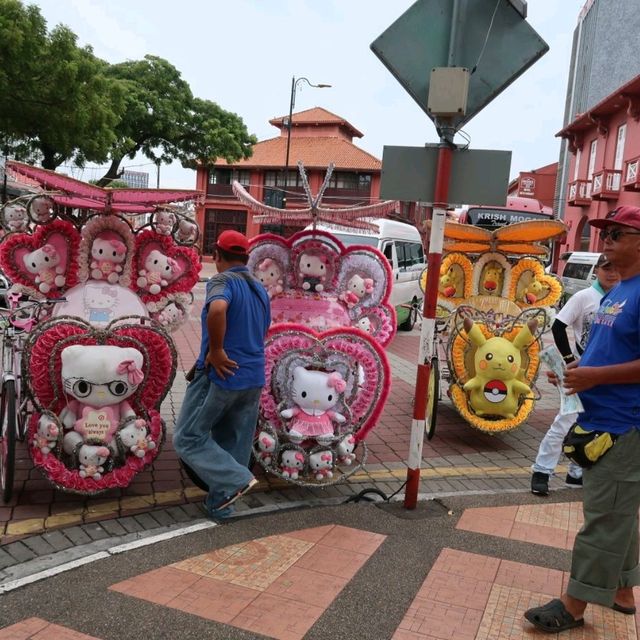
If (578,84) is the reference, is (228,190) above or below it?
below

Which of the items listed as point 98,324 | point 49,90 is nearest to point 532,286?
point 98,324

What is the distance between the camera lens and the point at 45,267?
183 inches

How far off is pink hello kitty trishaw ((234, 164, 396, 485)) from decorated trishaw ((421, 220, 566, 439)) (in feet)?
3.23

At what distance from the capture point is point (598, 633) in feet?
9.80

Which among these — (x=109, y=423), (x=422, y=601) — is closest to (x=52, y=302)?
(x=109, y=423)

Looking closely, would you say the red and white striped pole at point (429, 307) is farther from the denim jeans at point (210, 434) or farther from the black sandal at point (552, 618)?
the black sandal at point (552, 618)

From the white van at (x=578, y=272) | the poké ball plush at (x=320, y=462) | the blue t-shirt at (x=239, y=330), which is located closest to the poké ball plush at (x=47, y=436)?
the blue t-shirt at (x=239, y=330)

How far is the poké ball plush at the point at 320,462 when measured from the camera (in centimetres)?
439

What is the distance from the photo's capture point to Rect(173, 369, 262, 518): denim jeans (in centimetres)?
392

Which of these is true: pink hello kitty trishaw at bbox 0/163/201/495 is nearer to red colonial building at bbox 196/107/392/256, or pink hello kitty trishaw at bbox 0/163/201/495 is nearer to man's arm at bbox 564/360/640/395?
man's arm at bbox 564/360/640/395

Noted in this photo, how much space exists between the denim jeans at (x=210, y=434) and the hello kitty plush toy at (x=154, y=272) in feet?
3.90

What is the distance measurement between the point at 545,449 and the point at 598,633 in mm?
1915

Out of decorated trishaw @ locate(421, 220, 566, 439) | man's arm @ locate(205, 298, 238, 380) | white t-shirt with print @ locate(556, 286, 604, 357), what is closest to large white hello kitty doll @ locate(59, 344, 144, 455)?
man's arm @ locate(205, 298, 238, 380)

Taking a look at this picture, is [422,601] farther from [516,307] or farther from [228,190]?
[228,190]
